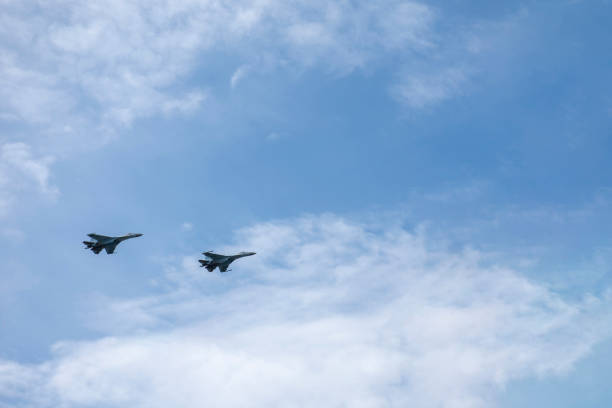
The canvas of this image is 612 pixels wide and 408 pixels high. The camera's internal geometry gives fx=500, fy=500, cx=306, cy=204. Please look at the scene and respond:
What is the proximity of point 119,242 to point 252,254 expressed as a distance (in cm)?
4440

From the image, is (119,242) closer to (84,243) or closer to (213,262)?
(84,243)

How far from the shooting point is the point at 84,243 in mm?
162625

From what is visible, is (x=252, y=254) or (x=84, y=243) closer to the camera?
(x=84, y=243)

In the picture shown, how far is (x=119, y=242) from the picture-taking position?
166m

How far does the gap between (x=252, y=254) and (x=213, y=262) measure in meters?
13.7

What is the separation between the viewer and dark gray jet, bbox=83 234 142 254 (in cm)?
16338

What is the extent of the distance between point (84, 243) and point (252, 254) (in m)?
54.9

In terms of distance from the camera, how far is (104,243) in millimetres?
164875

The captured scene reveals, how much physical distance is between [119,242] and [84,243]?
1066 cm

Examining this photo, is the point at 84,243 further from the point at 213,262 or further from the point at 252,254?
the point at 252,254

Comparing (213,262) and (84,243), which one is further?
(213,262)

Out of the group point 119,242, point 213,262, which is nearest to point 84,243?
point 119,242

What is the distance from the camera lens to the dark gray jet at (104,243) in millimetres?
163375

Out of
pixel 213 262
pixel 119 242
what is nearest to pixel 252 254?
pixel 213 262
